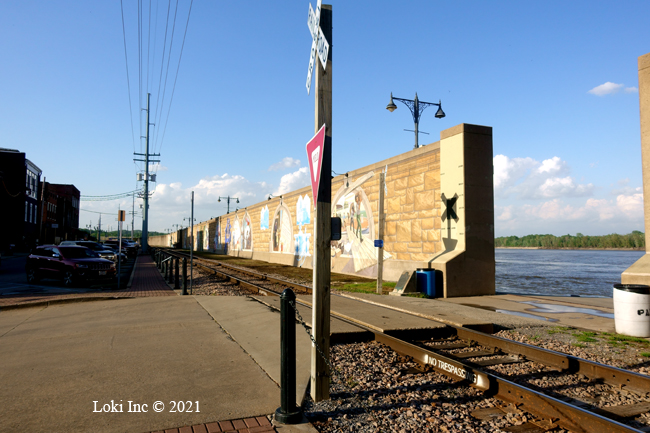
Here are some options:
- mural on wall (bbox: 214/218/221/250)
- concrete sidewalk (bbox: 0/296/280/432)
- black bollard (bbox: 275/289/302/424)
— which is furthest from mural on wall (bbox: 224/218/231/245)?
black bollard (bbox: 275/289/302/424)

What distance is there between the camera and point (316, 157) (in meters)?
4.29

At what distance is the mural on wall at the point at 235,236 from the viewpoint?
1763 inches

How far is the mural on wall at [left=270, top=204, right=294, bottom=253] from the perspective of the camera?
29.1 metres

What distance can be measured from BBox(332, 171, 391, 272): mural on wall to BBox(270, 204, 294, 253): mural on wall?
25.6 ft

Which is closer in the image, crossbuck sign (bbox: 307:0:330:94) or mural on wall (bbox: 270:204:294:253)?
crossbuck sign (bbox: 307:0:330:94)

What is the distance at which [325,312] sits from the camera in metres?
4.30

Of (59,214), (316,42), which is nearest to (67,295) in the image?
(316,42)

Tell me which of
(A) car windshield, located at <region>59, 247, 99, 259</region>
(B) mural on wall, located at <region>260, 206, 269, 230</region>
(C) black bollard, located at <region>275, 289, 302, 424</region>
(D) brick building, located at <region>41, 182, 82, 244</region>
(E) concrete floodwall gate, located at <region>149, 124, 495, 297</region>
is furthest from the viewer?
(D) brick building, located at <region>41, 182, 82, 244</region>

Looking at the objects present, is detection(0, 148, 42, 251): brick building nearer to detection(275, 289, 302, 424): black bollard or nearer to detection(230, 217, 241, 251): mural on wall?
detection(230, 217, 241, 251): mural on wall

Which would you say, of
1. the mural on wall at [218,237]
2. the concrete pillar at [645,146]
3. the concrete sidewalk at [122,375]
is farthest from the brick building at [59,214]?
the concrete pillar at [645,146]

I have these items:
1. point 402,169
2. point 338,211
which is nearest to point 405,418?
point 402,169

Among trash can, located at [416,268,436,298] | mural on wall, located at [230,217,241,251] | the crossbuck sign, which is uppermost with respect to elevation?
the crossbuck sign

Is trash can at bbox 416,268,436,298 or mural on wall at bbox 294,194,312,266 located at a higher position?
mural on wall at bbox 294,194,312,266

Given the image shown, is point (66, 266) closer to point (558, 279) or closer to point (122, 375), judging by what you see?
point (122, 375)
